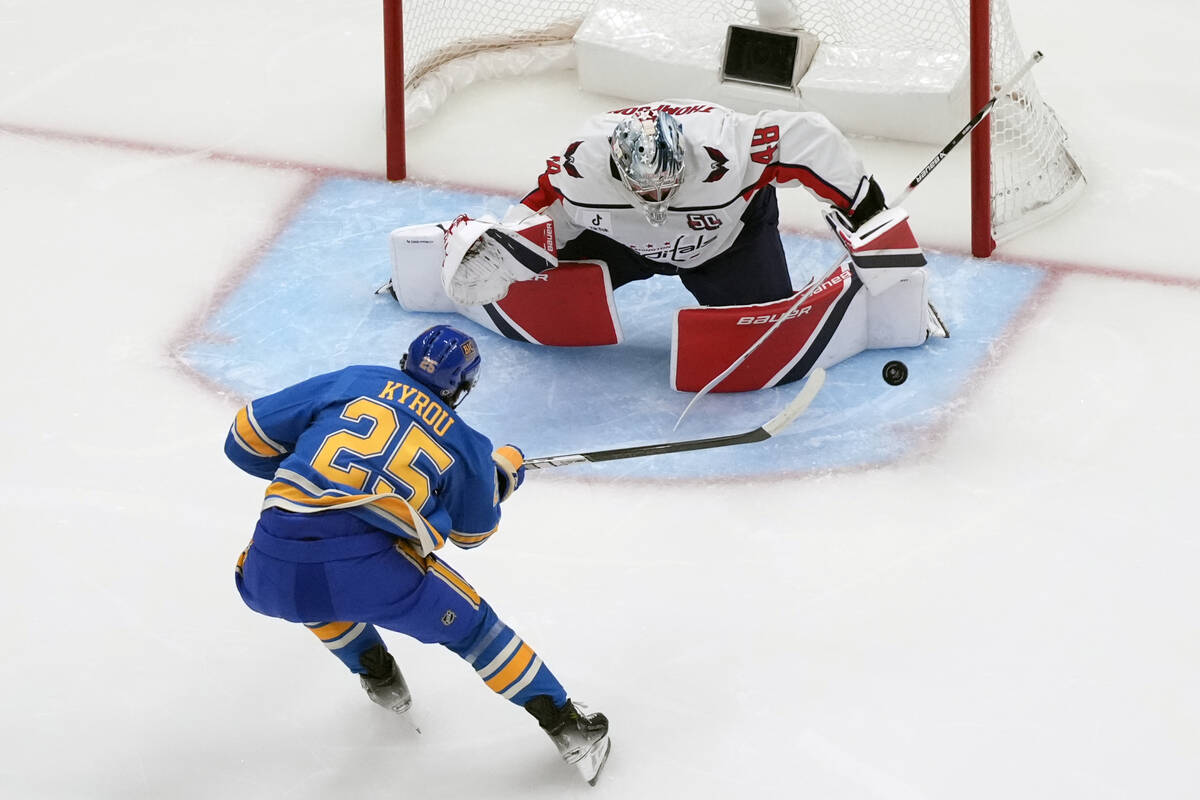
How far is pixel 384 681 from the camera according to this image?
3.08m

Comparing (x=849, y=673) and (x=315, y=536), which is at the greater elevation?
(x=315, y=536)

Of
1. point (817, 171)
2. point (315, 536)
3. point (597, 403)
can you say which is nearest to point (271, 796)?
point (315, 536)

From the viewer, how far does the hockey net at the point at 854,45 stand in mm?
4582

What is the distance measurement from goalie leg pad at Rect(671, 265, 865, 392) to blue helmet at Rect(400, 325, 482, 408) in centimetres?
108

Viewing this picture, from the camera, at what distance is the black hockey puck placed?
3.85 m

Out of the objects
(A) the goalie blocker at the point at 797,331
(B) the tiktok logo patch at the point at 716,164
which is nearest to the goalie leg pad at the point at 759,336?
(A) the goalie blocker at the point at 797,331

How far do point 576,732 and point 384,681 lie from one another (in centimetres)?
37

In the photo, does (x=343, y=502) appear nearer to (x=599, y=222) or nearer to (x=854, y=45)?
(x=599, y=222)

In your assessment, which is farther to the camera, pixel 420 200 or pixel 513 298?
pixel 420 200

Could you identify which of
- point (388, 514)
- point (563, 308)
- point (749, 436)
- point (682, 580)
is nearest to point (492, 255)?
point (563, 308)

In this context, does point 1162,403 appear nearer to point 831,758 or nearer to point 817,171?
point 817,171

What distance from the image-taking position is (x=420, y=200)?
4.87 metres

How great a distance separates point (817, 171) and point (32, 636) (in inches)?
75.2

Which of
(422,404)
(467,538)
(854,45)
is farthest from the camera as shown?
(854,45)
